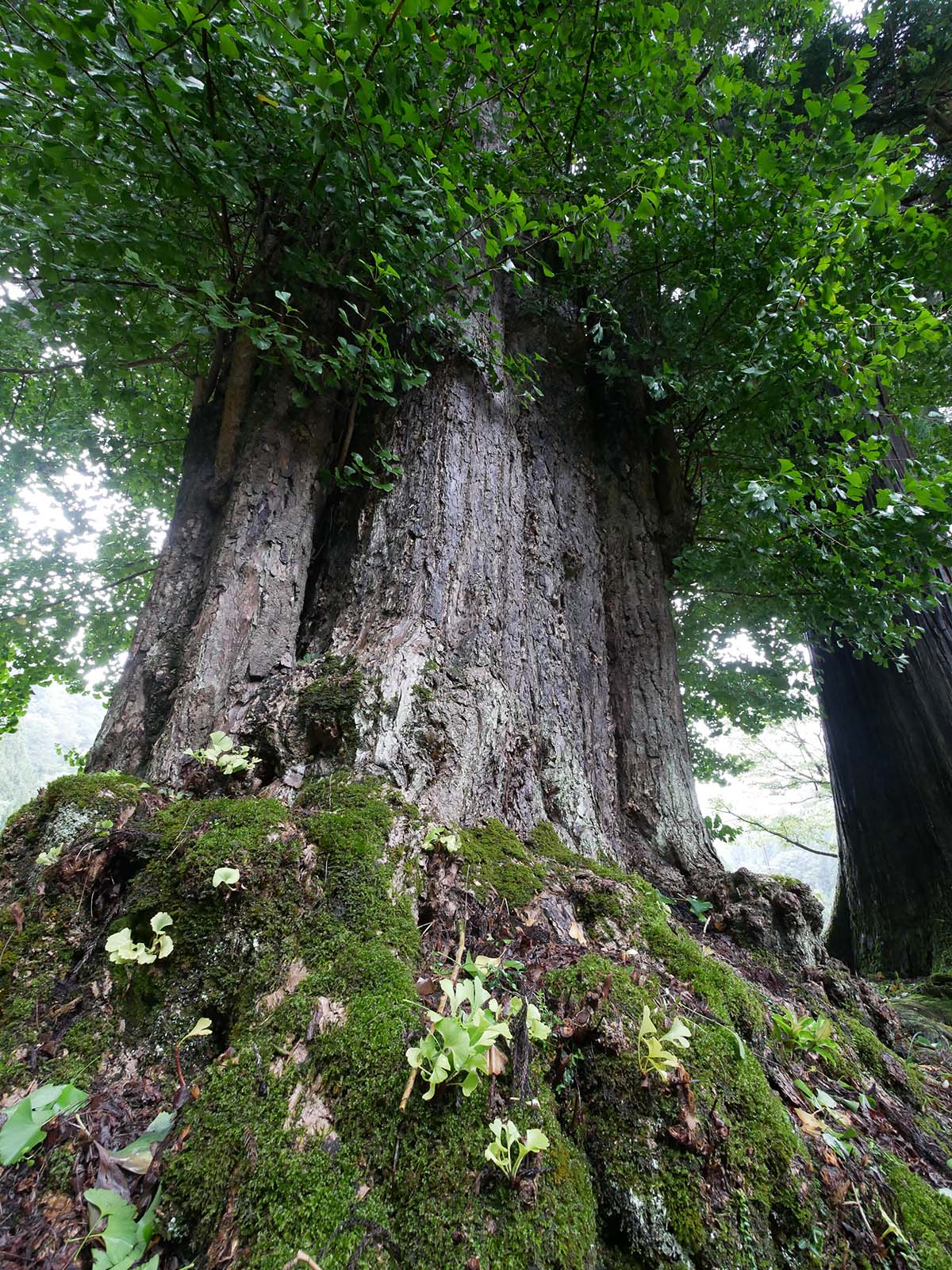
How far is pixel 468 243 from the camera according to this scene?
3.03 metres

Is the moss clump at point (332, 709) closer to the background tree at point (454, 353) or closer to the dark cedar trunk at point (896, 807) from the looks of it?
the background tree at point (454, 353)

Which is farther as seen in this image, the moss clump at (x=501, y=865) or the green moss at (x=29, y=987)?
the moss clump at (x=501, y=865)

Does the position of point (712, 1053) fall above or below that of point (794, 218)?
below

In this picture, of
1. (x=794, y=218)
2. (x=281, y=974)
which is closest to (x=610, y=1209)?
(x=281, y=974)

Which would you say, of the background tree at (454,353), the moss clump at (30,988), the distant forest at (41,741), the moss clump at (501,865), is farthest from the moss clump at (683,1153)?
the distant forest at (41,741)

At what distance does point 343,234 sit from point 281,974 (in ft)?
10.5

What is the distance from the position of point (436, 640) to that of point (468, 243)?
2.27 meters

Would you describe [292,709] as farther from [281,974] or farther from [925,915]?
[925,915]

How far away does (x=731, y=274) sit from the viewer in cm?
347

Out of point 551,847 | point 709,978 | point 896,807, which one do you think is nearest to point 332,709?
point 551,847

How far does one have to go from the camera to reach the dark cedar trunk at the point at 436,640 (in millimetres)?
2197

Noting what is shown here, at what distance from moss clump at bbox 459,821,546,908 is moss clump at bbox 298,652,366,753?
1.91 feet

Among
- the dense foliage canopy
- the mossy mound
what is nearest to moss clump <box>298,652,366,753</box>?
the mossy mound

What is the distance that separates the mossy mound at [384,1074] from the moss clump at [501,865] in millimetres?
17
